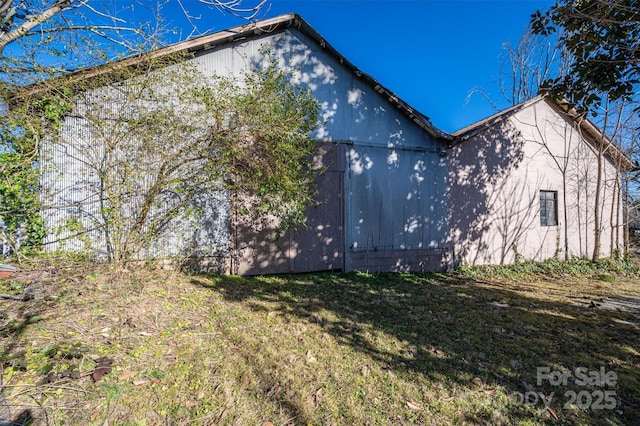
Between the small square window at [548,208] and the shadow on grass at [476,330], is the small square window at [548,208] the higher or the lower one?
the higher one

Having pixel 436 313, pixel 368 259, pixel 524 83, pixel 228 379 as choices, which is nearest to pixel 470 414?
pixel 228 379

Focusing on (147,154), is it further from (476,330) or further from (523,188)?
(523,188)

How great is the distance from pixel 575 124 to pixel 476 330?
1014 cm

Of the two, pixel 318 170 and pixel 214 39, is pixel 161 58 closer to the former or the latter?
pixel 214 39

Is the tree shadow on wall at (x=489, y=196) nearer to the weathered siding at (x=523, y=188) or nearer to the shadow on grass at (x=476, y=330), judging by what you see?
the weathered siding at (x=523, y=188)

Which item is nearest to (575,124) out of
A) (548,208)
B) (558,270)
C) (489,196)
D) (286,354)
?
(548,208)

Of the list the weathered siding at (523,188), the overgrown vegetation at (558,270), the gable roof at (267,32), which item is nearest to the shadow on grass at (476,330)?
the overgrown vegetation at (558,270)

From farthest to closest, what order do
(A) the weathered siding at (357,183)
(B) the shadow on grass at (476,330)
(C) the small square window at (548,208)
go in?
(C) the small square window at (548,208), (A) the weathered siding at (357,183), (B) the shadow on grass at (476,330)

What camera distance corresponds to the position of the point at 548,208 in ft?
34.2

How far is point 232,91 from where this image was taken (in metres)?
6.06

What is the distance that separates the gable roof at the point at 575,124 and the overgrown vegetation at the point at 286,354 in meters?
5.27

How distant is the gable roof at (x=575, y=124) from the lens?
889 cm

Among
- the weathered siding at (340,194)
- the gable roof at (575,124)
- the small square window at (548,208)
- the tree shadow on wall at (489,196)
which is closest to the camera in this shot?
the weathered siding at (340,194)

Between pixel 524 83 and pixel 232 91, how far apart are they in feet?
63.4
